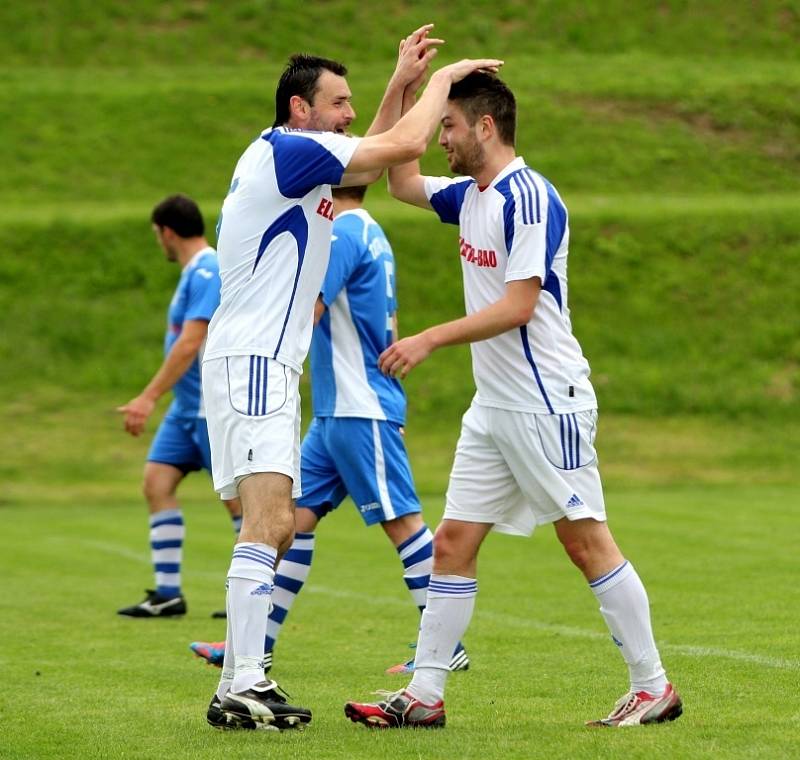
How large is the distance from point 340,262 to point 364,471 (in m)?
1.11

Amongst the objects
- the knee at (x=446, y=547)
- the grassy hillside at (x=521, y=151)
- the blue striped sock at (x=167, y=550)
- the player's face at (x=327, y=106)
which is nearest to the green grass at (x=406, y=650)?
the blue striped sock at (x=167, y=550)

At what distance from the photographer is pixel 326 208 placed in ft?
21.1

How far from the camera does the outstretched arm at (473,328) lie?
589 centimetres

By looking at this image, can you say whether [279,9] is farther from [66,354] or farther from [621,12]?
Answer: [66,354]

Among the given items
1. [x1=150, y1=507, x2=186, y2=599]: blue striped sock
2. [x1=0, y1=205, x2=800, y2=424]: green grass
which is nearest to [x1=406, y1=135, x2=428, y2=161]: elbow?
[x1=150, y1=507, x2=186, y2=599]: blue striped sock

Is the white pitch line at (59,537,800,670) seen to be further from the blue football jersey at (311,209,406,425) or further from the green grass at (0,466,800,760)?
the blue football jersey at (311,209,406,425)

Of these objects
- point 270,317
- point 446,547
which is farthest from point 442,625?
point 270,317

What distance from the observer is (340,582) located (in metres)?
12.1

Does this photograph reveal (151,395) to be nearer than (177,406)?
Yes

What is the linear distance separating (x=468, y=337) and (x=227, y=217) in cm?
118

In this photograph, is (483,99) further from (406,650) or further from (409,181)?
(406,650)

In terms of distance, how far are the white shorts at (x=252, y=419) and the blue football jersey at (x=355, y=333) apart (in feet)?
6.16

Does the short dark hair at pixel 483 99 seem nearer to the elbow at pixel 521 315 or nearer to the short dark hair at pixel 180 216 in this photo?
the elbow at pixel 521 315

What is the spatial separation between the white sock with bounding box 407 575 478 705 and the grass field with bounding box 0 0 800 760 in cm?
30
